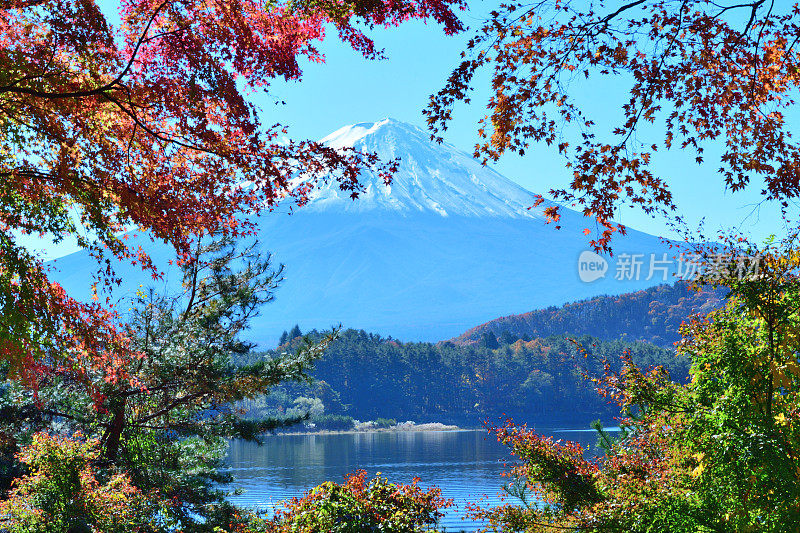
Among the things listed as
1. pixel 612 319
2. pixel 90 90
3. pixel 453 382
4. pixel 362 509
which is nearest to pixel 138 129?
pixel 90 90

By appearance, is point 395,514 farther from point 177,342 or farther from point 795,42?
point 177,342

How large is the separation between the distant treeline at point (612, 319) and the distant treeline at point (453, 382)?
43.4 metres

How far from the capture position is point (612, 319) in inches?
6353

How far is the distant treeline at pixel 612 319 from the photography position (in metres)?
148

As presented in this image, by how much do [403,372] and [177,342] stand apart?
86.0 m

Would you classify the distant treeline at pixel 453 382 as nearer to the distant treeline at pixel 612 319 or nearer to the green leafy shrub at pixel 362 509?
the distant treeline at pixel 612 319

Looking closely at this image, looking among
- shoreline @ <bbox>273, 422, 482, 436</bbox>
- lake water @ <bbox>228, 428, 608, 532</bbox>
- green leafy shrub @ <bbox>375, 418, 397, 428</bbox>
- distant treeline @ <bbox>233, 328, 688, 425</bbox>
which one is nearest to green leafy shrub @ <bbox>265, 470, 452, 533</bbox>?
lake water @ <bbox>228, 428, 608, 532</bbox>

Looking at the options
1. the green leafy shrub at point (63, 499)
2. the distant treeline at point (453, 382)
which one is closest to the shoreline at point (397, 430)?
the distant treeline at point (453, 382)

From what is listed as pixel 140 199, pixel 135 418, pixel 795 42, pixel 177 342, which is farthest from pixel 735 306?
pixel 135 418

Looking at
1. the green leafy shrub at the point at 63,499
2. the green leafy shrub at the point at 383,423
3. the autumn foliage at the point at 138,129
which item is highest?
the autumn foliage at the point at 138,129

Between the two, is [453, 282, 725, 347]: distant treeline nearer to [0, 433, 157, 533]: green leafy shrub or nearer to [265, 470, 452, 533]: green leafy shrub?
[0, 433, 157, 533]: green leafy shrub

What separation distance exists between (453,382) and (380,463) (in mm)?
42835

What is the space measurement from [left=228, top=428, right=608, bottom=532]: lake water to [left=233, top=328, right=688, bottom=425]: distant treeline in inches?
281

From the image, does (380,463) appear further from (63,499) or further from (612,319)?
(612,319)
